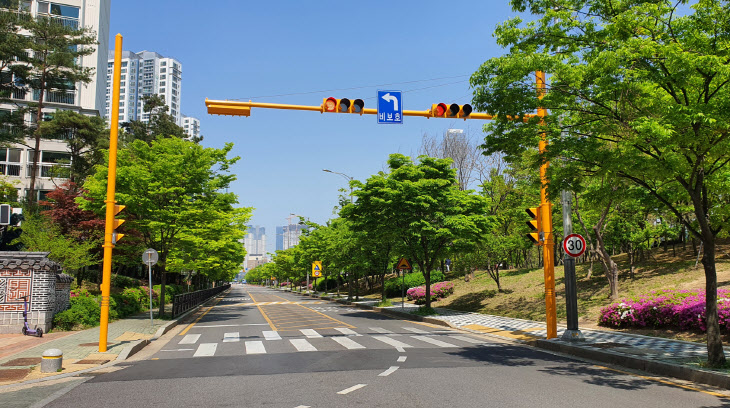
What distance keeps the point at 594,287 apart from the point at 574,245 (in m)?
11.8

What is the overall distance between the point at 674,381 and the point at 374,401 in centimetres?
557

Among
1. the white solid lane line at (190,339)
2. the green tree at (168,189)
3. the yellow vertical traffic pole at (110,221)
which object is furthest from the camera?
the green tree at (168,189)

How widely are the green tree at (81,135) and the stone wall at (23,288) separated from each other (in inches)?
1112

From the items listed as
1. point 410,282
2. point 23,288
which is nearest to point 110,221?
point 23,288

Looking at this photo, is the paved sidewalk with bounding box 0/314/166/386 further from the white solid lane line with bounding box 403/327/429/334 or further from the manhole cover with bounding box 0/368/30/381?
the white solid lane line with bounding box 403/327/429/334

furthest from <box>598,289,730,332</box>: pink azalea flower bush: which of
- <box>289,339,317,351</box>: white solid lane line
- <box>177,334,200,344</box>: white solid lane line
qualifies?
<box>177,334,200,344</box>: white solid lane line

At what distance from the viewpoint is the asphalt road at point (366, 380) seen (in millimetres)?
7316

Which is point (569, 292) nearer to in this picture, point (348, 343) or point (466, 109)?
point (466, 109)

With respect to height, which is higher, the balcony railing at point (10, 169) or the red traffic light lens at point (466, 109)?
the balcony railing at point (10, 169)

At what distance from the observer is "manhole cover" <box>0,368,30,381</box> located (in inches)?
362

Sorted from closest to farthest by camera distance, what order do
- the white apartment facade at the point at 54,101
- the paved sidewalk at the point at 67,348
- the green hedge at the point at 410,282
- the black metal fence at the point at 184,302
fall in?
1. the paved sidewalk at the point at 67,348
2. the black metal fence at the point at 184,302
3. the green hedge at the point at 410,282
4. the white apartment facade at the point at 54,101

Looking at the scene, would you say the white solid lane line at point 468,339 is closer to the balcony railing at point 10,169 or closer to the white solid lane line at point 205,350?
the white solid lane line at point 205,350

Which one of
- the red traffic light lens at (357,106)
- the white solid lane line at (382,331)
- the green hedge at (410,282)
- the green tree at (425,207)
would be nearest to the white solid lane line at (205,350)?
the white solid lane line at (382,331)

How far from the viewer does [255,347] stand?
13938mm
